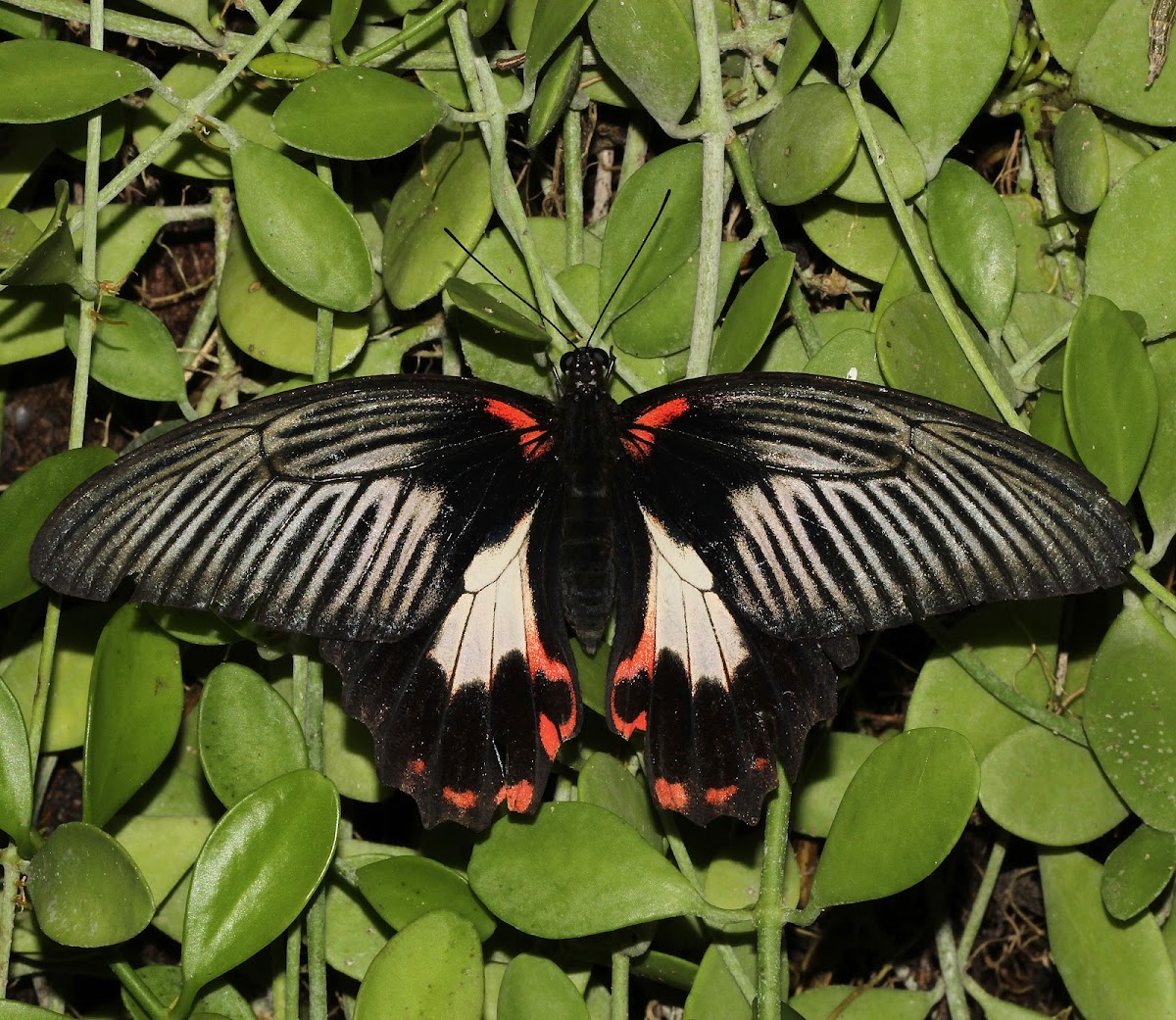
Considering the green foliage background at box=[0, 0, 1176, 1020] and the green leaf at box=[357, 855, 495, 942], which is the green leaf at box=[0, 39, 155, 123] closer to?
the green foliage background at box=[0, 0, 1176, 1020]

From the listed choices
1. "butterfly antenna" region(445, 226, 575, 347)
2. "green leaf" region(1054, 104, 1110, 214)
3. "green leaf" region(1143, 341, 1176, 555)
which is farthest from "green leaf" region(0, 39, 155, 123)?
"green leaf" region(1143, 341, 1176, 555)

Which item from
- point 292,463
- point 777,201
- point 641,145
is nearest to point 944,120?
point 777,201

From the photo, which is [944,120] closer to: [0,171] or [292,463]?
[292,463]

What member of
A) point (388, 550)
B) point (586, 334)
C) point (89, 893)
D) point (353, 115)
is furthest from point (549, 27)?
point (89, 893)

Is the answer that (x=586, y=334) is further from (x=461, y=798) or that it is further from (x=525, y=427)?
(x=461, y=798)

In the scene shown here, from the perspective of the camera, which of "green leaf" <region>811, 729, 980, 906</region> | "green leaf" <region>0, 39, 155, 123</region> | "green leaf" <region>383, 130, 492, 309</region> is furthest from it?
"green leaf" <region>383, 130, 492, 309</region>

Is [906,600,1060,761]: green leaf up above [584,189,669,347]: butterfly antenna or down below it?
below
